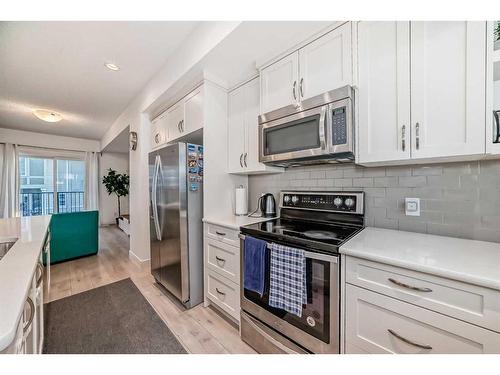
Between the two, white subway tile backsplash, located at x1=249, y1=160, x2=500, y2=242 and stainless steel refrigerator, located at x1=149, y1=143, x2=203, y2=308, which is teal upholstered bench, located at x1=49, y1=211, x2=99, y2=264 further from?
white subway tile backsplash, located at x1=249, y1=160, x2=500, y2=242

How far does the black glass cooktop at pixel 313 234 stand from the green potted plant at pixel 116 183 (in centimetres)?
594

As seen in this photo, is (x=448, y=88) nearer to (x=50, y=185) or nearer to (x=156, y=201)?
(x=156, y=201)

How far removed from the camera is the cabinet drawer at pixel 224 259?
5.40 ft

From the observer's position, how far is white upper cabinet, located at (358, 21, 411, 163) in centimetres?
114

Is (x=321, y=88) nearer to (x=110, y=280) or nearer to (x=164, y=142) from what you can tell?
(x=164, y=142)

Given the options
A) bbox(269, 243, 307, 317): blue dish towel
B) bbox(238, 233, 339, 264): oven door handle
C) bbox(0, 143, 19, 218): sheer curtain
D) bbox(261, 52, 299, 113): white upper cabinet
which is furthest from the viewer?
bbox(0, 143, 19, 218): sheer curtain

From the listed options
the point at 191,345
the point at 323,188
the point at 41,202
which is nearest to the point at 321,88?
the point at 323,188

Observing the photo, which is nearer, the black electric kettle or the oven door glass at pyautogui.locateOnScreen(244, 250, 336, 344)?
the oven door glass at pyautogui.locateOnScreen(244, 250, 336, 344)

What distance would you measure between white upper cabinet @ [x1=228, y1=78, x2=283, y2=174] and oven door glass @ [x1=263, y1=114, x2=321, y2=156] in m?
0.25

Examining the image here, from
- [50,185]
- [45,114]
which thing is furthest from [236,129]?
[50,185]

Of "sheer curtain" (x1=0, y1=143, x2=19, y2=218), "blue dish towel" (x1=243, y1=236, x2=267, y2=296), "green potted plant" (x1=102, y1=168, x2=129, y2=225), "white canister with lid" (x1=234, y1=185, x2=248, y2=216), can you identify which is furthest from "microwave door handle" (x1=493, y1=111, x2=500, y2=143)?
"sheer curtain" (x1=0, y1=143, x2=19, y2=218)

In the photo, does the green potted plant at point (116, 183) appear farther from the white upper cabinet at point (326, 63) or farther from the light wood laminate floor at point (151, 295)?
the white upper cabinet at point (326, 63)

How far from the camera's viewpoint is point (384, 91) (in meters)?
1.21
